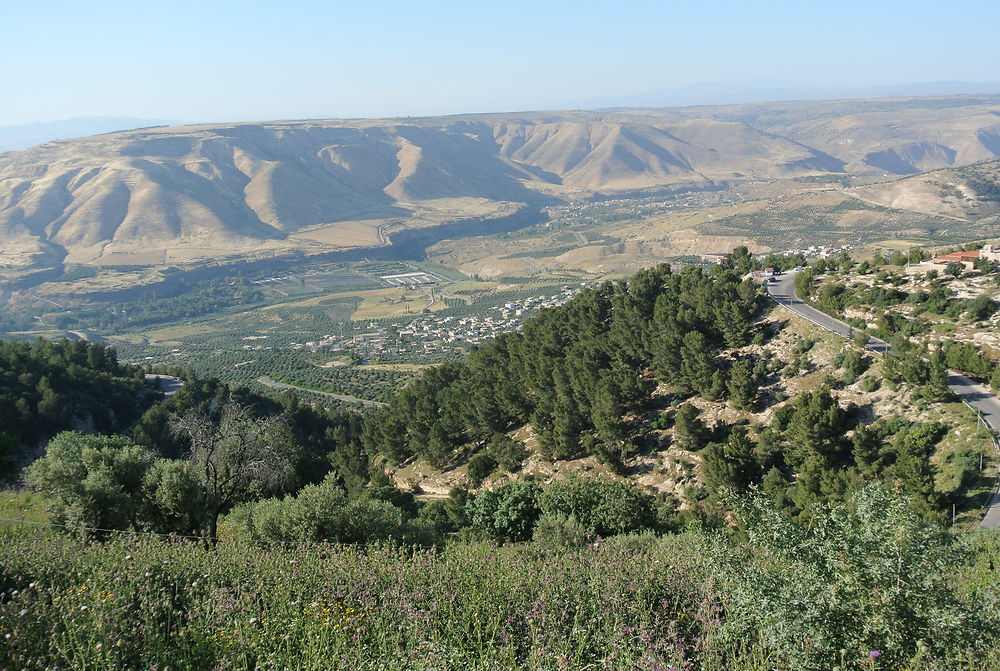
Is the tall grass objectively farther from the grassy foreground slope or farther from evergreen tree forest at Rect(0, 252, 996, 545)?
evergreen tree forest at Rect(0, 252, 996, 545)

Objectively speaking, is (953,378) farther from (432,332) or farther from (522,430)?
(432,332)

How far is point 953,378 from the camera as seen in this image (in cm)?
2342

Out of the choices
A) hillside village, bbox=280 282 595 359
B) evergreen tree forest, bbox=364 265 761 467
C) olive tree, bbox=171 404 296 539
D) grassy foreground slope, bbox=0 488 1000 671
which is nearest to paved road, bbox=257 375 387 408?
hillside village, bbox=280 282 595 359

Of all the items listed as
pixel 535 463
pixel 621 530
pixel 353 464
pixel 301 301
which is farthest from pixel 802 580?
pixel 301 301

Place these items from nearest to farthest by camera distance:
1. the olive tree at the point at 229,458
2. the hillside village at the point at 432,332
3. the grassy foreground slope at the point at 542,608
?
1. the grassy foreground slope at the point at 542,608
2. the olive tree at the point at 229,458
3. the hillside village at the point at 432,332

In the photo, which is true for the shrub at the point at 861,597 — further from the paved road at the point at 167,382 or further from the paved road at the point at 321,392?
the paved road at the point at 321,392

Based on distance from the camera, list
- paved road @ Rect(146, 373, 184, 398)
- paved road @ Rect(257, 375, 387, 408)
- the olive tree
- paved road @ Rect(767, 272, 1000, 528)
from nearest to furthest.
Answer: paved road @ Rect(767, 272, 1000, 528), the olive tree, paved road @ Rect(146, 373, 184, 398), paved road @ Rect(257, 375, 387, 408)

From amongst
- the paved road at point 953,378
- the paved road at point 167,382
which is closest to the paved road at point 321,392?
the paved road at point 167,382

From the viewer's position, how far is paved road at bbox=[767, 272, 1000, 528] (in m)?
17.2

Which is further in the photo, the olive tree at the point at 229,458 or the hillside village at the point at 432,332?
the hillside village at the point at 432,332

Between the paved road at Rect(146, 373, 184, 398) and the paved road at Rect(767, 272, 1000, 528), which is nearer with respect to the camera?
the paved road at Rect(767, 272, 1000, 528)

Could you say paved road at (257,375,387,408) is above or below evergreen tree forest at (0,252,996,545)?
below

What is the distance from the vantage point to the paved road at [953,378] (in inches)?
677

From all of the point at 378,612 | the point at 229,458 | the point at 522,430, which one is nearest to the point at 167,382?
the point at 522,430
